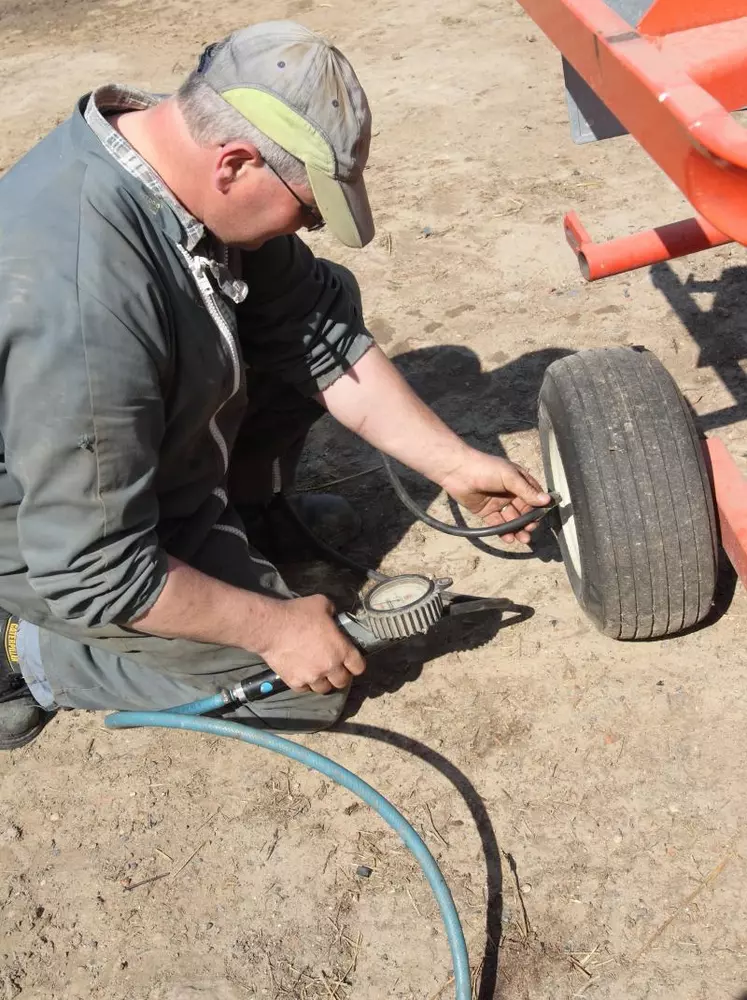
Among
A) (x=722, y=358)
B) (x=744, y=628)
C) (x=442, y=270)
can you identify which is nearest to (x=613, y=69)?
(x=744, y=628)

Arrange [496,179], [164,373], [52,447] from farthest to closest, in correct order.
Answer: [496,179] → [164,373] → [52,447]

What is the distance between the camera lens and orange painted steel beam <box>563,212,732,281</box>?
259cm

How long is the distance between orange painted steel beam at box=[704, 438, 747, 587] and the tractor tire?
0.12 ft

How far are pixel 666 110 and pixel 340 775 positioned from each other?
1.30m

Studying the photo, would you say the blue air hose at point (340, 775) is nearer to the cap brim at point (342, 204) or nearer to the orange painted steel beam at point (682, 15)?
the cap brim at point (342, 204)

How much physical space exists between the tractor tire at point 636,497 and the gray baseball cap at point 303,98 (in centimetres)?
79

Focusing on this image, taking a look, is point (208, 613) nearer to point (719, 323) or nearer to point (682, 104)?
point (682, 104)

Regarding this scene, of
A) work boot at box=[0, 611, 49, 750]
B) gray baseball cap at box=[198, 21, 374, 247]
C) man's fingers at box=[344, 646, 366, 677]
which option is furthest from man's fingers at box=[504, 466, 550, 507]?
work boot at box=[0, 611, 49, 750]

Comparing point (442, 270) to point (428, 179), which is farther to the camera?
point (428, 179)

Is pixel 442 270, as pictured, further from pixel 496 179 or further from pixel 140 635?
pixel 140 635

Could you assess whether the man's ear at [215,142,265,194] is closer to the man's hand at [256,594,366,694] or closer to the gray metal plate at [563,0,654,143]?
the man's hand at [256,594,366,694]

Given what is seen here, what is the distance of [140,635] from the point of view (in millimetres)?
2143

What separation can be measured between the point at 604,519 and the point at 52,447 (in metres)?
1.12

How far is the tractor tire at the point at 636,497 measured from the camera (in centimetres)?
213
